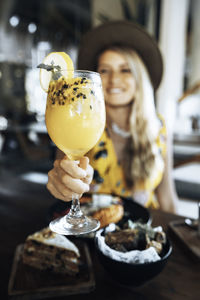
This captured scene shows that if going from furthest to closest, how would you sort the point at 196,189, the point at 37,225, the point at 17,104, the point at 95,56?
the point at 17,104 < the point at 196,189 < the point at 95,56 < the point at 37,225

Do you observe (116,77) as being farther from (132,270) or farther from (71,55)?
(71,55)

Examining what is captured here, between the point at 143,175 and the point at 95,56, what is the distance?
0.93 meters

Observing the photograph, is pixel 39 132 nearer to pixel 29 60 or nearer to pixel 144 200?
pixel 144 200

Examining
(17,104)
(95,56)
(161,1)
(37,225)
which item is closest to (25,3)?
(17,104)

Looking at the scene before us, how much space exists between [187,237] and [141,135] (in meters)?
0.96

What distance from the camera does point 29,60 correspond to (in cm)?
835

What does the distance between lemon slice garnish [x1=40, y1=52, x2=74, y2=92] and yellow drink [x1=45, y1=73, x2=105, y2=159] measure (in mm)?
21

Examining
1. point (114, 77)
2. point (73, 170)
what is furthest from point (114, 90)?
point (73, 170)

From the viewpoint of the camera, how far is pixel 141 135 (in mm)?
1847

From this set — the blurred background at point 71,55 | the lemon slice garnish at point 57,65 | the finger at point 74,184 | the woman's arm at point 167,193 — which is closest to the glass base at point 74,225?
the finger at point 74,184

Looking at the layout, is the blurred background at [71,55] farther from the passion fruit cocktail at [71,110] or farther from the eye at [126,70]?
the passion fruit cocktail at [71,110]

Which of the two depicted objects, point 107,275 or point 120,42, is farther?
point 120,42

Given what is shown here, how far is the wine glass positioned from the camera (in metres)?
0.67

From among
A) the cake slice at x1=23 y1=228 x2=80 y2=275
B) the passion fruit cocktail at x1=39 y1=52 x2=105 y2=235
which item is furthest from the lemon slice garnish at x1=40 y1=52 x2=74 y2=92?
the cake slice at x1=23 y1=228 x2=80 y2=275
